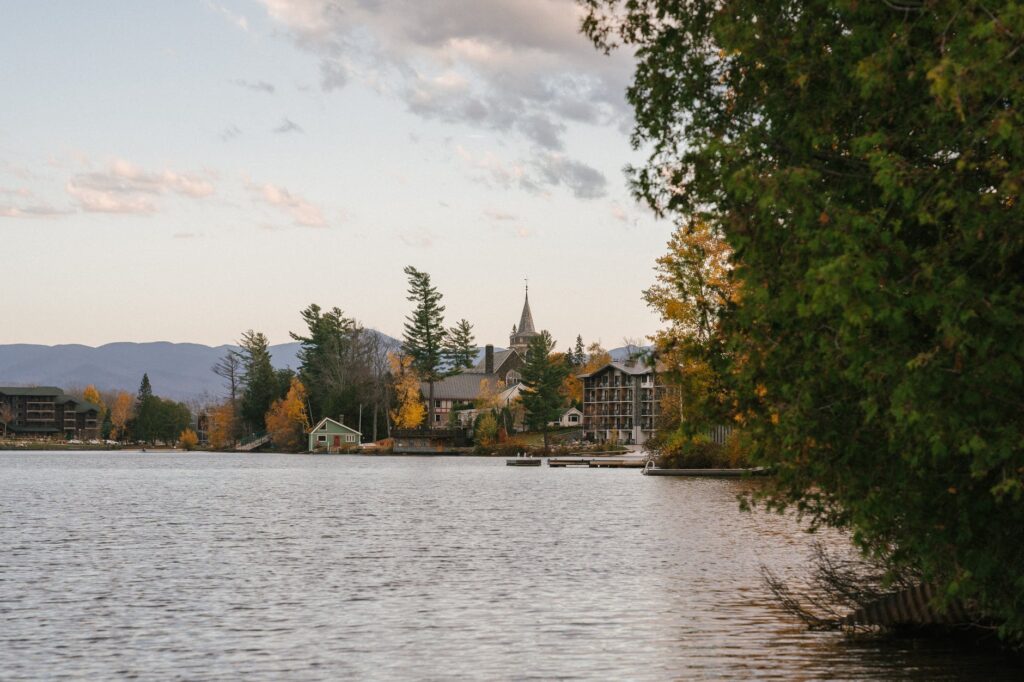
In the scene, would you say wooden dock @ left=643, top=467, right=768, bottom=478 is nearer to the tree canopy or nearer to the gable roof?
the tree canopy

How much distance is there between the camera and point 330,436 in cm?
15850

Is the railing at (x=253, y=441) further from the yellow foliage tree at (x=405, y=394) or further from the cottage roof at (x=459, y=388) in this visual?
the cottage roof at (x=459, y=388)

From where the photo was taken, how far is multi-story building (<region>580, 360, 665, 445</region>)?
490 feet

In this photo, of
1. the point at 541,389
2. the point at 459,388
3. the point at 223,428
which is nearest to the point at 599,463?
the point at 541,389

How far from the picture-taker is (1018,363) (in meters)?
10.4

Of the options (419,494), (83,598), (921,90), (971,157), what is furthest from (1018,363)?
(419,494)

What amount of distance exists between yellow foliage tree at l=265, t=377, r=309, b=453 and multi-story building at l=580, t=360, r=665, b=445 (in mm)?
41894

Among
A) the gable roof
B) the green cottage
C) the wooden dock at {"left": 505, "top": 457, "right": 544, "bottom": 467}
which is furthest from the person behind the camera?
the green cottage

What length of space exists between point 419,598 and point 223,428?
176 meters

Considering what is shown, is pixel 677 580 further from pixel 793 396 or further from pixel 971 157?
pixel 971 157

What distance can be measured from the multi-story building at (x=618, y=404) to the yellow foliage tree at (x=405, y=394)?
2294 centimetres

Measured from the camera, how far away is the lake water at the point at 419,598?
17.2 m

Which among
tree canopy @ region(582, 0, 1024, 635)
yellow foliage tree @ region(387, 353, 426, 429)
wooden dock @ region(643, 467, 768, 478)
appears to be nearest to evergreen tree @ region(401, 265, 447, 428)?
yellow foliage tree @ region(387, 353, 426, 429)

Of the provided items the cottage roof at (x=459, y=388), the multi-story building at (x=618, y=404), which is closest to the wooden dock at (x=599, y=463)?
the multi-story building at (x=618, y=404)
